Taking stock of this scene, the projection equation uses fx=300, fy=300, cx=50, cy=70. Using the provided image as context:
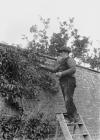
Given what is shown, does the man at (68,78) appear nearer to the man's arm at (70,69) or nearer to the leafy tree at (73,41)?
the man's arm at (70,69)

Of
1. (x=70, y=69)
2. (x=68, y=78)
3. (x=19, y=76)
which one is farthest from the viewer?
(x=19, y=76)

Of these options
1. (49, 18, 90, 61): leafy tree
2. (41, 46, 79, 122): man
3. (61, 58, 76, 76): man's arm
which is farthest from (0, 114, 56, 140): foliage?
(49, 18, 90, 61): leafy tree

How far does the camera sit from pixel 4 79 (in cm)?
599

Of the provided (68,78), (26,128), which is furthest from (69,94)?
(26,128)

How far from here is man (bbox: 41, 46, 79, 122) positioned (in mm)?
5887

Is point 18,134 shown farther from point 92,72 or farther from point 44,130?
point 92,72

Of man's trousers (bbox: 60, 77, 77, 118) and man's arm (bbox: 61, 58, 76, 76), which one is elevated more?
man's arm (bbox: 61, 58, 76, 76)

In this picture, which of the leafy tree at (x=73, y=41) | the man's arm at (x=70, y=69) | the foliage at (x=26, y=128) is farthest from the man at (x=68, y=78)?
the leafy tree at (x=73, y=41)

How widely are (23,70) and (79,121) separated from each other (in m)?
1.62

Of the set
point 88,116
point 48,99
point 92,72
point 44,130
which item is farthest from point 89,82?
point 44,130

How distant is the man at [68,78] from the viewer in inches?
232

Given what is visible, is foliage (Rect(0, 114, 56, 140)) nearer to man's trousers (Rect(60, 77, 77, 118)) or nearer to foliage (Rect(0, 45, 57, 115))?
foliage (Rect(0, 45, 57, 115))

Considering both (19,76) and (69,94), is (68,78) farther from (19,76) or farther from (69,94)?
(19,76)

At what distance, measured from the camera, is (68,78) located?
19.6 feet
